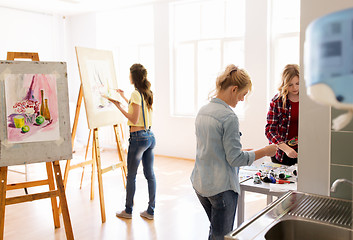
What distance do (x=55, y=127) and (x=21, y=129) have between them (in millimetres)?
249

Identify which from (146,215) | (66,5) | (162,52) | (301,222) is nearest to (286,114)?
(301,222)

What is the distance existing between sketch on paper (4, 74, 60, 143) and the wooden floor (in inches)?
38.3

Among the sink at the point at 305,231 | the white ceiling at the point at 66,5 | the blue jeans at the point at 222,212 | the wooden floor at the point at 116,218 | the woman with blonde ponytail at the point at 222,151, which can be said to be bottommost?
the wooden floor at the point at 116,218

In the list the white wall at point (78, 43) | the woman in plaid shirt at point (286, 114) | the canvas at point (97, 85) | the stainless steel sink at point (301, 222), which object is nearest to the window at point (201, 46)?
the canvas at point (97, 85)

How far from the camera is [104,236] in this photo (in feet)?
10.0

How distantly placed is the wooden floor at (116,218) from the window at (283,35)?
82.5 inches

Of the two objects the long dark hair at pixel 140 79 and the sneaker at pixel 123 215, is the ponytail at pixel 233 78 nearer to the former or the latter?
the long dark hair at pixel 140 79

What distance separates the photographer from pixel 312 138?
158 cm

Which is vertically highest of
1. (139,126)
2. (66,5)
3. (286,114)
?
(66,5)

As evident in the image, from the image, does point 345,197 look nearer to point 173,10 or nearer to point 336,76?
point 336,76

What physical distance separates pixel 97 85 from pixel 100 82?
2.6 inches

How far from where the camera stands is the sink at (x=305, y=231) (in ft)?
4.19

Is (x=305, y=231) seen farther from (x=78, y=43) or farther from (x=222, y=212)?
(x=78, y=43)

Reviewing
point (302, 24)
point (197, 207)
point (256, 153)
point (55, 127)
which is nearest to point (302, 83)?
point (302, 24)
